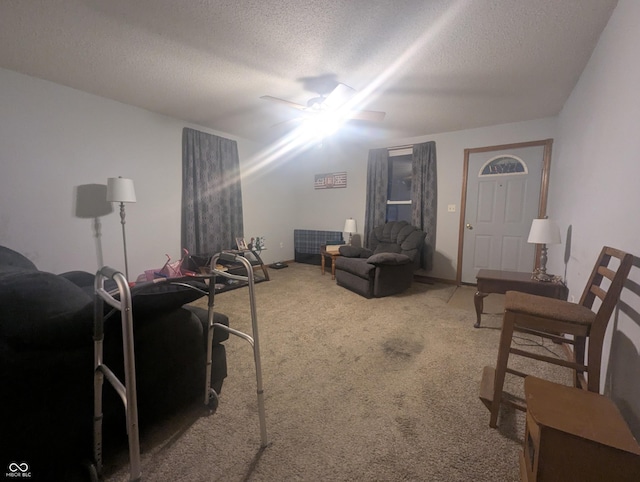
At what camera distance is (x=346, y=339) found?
2.33m

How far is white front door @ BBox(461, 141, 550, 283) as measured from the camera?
3590mm

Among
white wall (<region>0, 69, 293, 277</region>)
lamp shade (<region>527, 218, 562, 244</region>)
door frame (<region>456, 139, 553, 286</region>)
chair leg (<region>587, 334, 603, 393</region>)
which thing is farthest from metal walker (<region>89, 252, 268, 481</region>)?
door frame (<region>456, 139, 553, 286</region>)

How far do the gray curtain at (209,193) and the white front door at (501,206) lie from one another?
3.72m

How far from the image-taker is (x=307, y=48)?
2031mm

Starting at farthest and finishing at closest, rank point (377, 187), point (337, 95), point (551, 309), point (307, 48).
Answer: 1. point (377, 187)
2. point (337, 95)
3. point (307, 48)
4. point (551, 309)

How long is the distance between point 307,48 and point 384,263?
7.88 ft

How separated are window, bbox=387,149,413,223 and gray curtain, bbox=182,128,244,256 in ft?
8.84

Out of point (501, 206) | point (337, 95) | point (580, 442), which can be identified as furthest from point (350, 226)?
point (580, 442)

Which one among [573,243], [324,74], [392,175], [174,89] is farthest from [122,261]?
[573,243]

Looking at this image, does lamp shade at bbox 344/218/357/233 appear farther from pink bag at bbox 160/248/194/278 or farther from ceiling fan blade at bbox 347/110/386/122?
pink bag at bbox 160/248/194/278

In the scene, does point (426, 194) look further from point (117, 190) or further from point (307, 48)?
point (117, 190)

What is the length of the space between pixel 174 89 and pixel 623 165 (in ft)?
11.9

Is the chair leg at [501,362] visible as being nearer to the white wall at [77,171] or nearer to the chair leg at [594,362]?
the chair leg at [594,362]

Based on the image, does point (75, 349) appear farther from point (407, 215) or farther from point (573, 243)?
point (407, 215)
